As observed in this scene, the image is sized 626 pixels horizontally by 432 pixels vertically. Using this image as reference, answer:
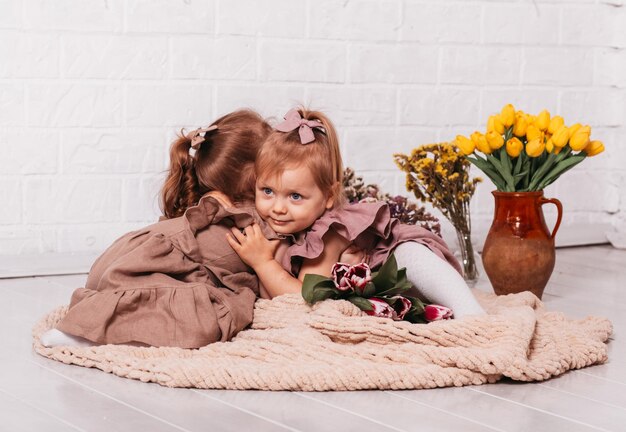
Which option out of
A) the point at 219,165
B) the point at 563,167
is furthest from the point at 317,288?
the point at 563,167

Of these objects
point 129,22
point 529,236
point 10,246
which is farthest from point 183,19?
point 529,236

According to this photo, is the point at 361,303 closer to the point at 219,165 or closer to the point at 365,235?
the point at 365,235

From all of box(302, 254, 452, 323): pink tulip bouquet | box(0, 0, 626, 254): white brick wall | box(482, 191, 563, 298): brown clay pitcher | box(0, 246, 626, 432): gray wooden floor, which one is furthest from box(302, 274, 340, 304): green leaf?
box(0, 0, 626, 254): white brick wall

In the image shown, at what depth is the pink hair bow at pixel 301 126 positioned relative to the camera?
212 centimetres

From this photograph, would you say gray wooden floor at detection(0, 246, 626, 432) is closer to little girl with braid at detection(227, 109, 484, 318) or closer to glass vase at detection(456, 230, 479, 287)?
little girl with braid at detection(227, 109, 484, 318)

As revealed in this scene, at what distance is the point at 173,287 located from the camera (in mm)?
1978

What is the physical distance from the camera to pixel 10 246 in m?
2.79

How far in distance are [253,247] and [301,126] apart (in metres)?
0.27

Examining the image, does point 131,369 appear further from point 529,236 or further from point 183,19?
point 183,19

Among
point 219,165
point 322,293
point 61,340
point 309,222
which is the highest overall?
point 219,165

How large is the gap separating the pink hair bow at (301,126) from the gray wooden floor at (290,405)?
2.04 ft

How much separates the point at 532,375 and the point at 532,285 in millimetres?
694

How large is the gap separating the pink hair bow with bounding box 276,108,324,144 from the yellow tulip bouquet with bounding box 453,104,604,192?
476mm

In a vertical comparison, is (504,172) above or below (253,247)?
above
